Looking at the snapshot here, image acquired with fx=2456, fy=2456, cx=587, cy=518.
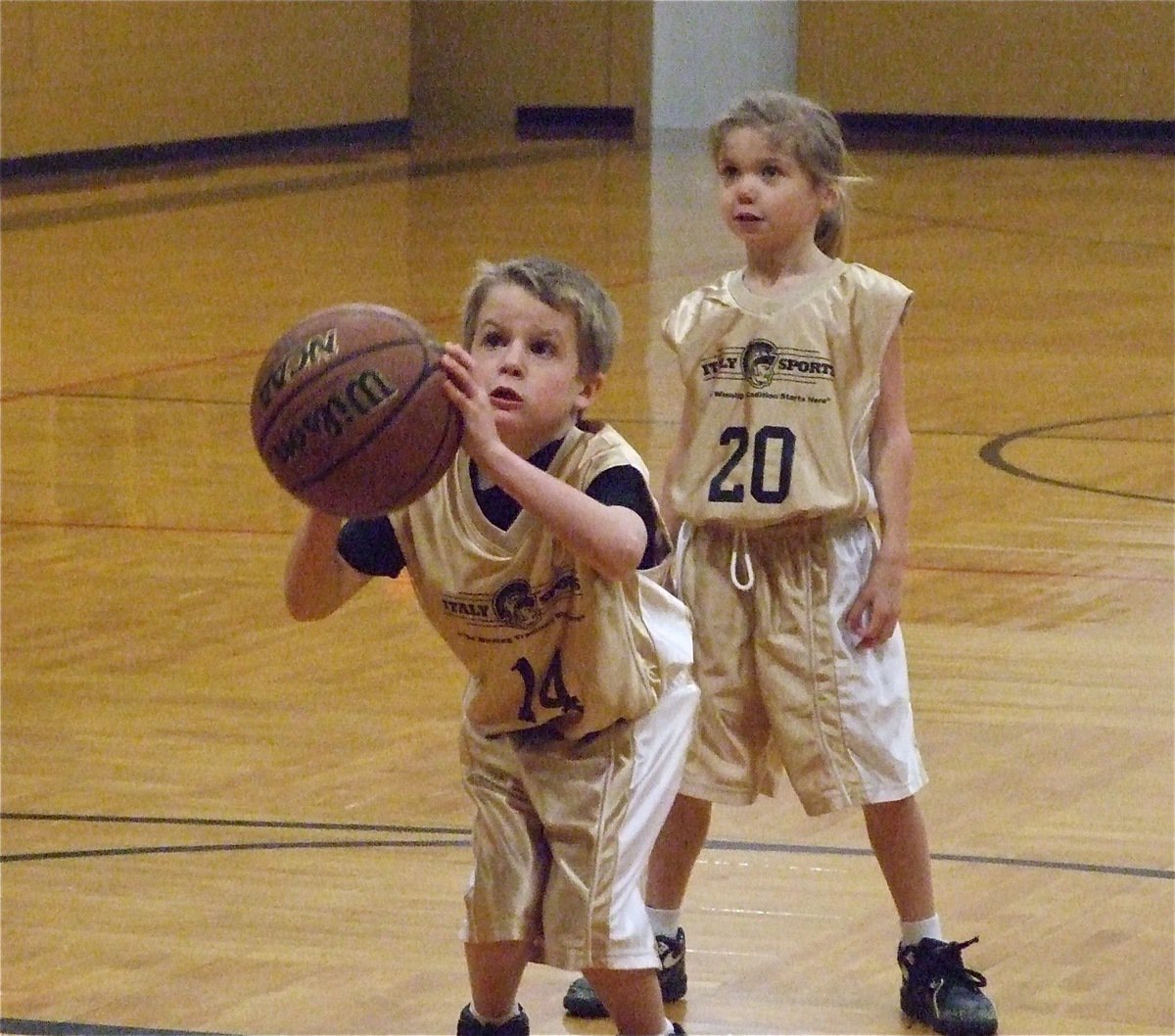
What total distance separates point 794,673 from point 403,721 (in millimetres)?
1763

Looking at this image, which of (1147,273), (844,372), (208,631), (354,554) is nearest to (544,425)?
(354,554)

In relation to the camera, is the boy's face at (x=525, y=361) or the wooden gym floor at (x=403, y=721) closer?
the boy's face at (x=525, y=361)

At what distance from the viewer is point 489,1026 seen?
10.1 feet

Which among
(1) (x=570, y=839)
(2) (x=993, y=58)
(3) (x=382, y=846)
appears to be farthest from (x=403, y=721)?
(2) (x=993, y=58)

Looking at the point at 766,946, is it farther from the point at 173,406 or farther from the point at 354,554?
the point at 173,406

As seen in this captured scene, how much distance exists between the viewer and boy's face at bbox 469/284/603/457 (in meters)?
2.88

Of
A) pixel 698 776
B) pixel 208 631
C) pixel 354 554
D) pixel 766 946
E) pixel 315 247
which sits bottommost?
pixel 315 247

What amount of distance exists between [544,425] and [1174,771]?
2275 mm

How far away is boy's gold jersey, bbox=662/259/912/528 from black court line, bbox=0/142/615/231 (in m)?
11.8

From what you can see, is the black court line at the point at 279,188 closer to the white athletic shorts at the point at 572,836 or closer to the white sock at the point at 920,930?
the white sock at the point at 920,930

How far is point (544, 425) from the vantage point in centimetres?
292

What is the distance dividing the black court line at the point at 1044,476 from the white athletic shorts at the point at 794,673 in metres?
4.13

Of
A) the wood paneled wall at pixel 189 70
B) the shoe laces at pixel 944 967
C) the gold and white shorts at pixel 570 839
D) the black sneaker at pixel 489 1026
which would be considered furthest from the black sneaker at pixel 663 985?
the wood paneled wall at pixel 189 70

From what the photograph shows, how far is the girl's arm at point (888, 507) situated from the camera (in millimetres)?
3541
